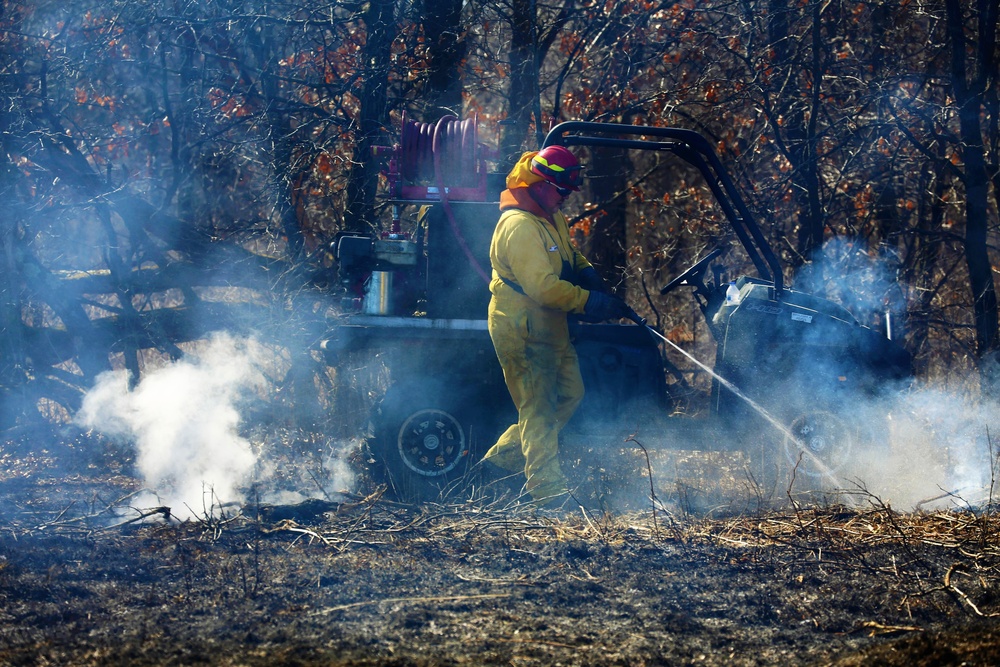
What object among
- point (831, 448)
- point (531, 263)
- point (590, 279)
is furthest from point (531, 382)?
point (831, 448)

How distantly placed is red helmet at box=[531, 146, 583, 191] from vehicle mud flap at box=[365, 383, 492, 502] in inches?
67.2

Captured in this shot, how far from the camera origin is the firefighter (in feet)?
20.4

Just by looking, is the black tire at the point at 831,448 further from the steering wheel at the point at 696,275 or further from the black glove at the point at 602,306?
the black glove at the point at 602,306

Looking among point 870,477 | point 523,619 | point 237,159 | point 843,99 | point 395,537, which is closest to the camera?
point 523,619

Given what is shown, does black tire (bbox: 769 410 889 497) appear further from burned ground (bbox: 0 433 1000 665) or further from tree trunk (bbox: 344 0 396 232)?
tree trunk (bbox: 344 0 396 232)

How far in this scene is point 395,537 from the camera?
5.31m

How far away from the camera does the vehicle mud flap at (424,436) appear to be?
6828 mm

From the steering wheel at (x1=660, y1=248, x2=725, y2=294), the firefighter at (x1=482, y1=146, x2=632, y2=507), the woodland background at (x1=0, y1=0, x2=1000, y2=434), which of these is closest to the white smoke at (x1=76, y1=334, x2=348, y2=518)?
the woodland background at (x1=0, y1=0, x2=1000, y2=434)

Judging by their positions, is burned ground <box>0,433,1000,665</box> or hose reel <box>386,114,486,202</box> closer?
burned ground <box>0,433,1000,665</box>

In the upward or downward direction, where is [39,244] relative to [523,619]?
upward

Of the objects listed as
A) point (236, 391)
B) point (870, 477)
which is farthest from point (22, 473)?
point (870, 477)

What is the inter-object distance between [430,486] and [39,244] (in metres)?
5.32

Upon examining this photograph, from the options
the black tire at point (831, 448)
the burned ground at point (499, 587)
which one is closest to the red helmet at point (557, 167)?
the burned ground at point (499, 587)

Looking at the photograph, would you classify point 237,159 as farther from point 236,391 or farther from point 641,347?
point 641,347
